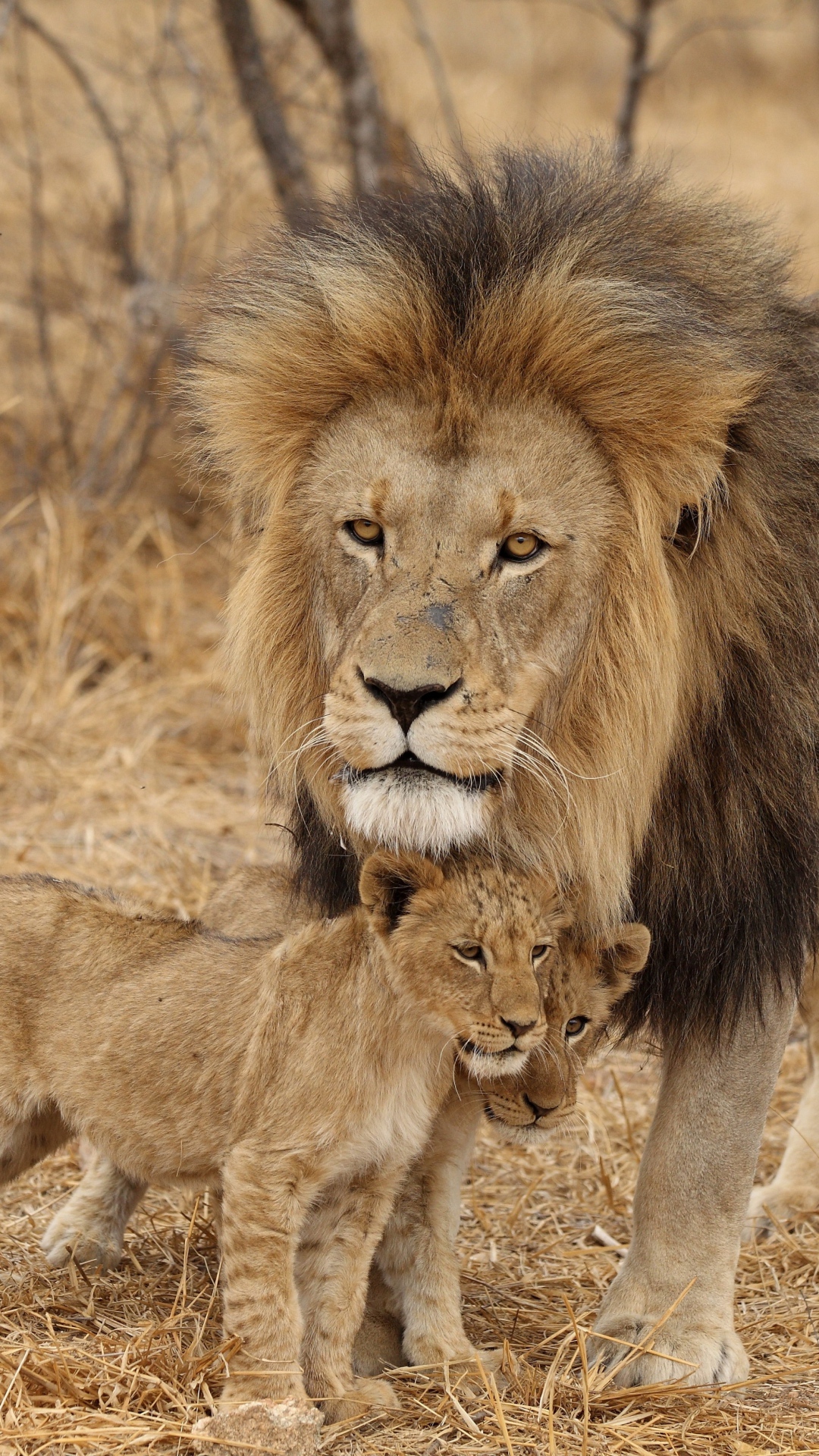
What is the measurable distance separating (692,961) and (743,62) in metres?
15.6

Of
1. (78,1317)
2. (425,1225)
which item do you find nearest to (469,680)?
(425,1225)

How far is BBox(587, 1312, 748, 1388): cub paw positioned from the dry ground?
0.05m

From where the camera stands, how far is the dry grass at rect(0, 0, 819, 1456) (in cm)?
267

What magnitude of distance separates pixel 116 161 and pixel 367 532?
510cm

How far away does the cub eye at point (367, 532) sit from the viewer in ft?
8.46

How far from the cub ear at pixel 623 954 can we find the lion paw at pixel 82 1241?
45.7 inches

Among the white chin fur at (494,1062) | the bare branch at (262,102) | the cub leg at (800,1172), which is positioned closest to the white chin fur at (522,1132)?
the white chin fur at (494,1062)

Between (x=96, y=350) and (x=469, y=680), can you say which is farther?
(x=96, y=350)

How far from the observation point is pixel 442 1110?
2867 mm

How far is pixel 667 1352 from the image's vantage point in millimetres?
2938

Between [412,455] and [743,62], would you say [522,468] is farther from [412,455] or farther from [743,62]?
[743,62]

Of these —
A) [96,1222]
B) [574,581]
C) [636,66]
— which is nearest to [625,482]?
[574,581]

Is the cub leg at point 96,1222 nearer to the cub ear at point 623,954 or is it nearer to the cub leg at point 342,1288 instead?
the cub leg at point 342,1288

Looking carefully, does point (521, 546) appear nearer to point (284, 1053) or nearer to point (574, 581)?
point (574, 581)
